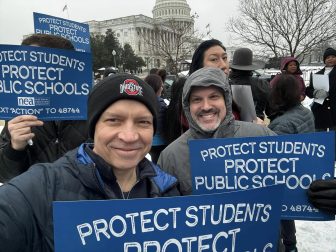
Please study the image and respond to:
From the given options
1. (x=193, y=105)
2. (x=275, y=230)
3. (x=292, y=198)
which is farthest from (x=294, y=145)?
(x=193, y=105)

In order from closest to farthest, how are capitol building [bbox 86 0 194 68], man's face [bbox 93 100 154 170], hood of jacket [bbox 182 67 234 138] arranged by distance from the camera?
man's face [bbox 93 100 154 170] → hood of jacket [bbox 182 67 234 138] → capitol building [bbox 86 0 194 68]

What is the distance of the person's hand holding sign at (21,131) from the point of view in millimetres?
1904

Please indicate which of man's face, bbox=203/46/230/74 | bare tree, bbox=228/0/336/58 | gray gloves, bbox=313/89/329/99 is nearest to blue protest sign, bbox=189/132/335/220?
man's face, bbox=203/46/230/74

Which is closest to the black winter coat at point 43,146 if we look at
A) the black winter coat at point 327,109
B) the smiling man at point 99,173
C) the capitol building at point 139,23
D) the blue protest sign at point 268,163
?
the smiling man at point 99,173

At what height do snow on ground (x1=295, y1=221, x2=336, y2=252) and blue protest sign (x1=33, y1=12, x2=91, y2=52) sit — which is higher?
blue protest sign (x1=33, y1=12, x2=91, y2=52)

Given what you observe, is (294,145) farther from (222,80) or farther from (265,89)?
(265,89)

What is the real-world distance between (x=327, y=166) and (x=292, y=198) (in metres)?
0.25

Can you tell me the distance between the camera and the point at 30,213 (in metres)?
1.25

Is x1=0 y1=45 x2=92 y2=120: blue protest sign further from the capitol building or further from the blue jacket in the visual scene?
the capitol building

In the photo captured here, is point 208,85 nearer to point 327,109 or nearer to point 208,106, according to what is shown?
point 208,106

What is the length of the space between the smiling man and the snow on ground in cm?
276

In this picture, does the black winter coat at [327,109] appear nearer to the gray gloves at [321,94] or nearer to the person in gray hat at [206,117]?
the gray gloves at [321,94]

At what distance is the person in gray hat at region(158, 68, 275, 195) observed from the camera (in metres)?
2.13

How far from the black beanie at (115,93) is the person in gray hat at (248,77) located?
2.61 metres
